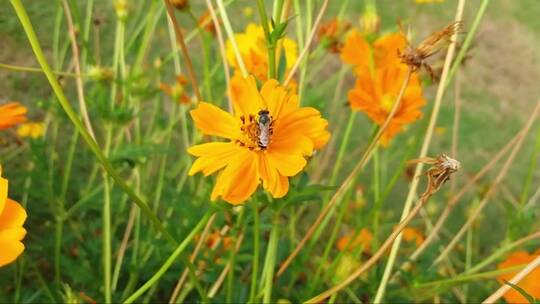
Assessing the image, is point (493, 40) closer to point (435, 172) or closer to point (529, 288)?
point (529, 288)

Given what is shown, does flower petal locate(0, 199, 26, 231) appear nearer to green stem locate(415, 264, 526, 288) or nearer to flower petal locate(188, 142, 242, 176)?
flower petal locate(188, 142, 242, 176)

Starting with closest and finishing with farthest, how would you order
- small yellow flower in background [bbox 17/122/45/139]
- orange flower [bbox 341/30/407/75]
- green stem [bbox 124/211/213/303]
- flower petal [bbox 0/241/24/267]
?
flower petal [bbox 0/241/24/267] → green stem [bbox 124/211/213/303] → orange flower [bbox 341/30/407/75] → small yellow flower in background [bbox 17/122/45/139]

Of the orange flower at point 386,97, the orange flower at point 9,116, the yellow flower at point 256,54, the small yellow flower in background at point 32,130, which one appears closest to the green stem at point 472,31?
the orange flower at point 386,97

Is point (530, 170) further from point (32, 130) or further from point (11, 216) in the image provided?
point (32, 130)

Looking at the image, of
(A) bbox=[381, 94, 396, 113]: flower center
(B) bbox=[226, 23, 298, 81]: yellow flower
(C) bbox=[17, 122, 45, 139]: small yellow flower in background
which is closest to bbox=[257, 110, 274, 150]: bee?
(B) bbox=[226, 23, 298, 81]: yellow flower

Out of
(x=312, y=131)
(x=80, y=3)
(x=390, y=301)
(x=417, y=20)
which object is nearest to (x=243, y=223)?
(x=312, y=131)

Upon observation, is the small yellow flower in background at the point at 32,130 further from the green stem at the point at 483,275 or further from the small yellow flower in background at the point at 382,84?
the green stem at the point at 483,275

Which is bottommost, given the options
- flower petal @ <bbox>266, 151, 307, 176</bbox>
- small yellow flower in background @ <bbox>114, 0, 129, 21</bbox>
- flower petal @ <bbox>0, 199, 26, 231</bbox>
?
flower petal @ <bbox>0, 199, 26, 231</bbox>
